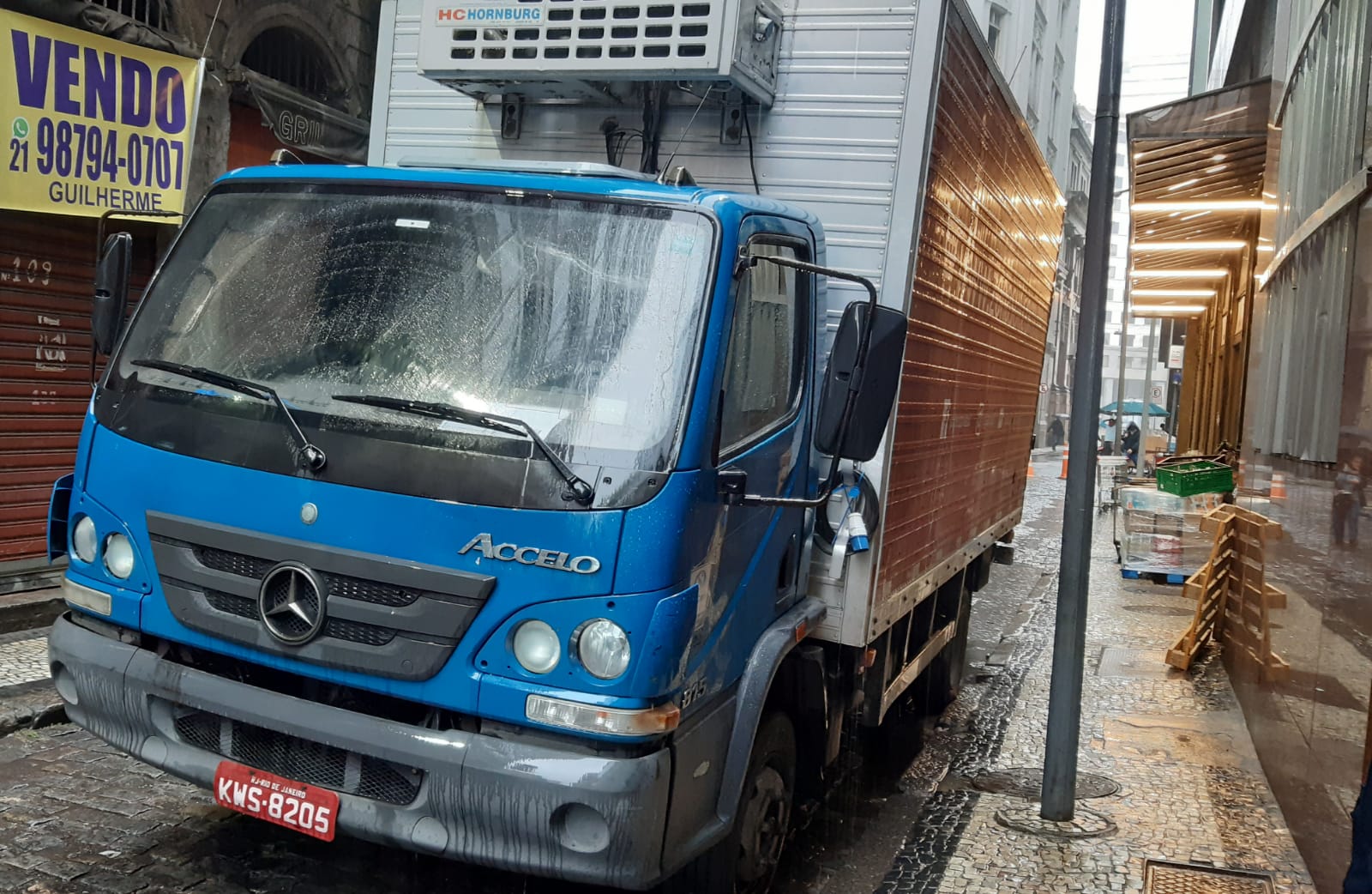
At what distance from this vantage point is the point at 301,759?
11.9ft

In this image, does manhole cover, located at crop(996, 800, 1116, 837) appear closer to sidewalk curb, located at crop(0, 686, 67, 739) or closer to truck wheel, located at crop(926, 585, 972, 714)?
truck wheel, located at crop(926, 585, 972, 714)

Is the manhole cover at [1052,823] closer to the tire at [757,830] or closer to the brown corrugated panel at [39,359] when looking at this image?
the tire at [757,830]

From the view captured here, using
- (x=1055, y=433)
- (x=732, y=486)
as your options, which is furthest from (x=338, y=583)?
(x=1055, y=433)

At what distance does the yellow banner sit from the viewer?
770cm

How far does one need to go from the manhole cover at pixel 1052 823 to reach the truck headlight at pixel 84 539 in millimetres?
4074

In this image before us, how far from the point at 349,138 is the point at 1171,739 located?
27.5 ft

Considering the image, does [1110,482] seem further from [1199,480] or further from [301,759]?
[301,759]

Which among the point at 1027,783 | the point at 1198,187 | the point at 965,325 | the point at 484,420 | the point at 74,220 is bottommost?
the point at 1027,783

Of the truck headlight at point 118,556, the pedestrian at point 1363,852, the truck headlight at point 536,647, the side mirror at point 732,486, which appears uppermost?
the side mirror at point 732,486

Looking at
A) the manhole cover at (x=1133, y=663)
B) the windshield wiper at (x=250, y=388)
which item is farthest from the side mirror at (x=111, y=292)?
the manhole cover at (x=1133, y=663)

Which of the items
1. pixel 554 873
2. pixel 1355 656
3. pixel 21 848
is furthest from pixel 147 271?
pixel 1355 656

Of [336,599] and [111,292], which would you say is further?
[111,292]

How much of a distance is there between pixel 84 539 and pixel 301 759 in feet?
3.62

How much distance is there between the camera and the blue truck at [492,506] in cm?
342
